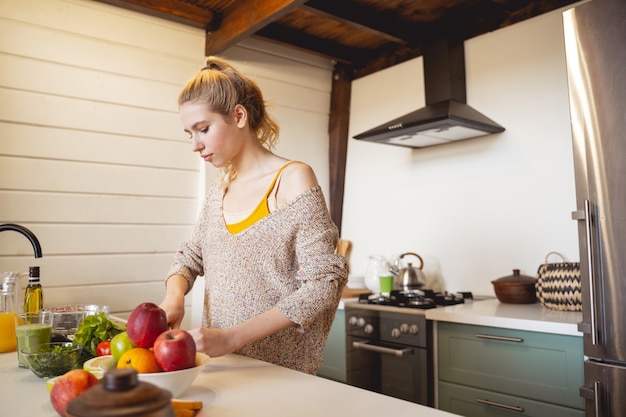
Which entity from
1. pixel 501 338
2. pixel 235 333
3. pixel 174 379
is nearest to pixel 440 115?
pixel 501 338

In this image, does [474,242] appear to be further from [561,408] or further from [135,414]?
[135,414]

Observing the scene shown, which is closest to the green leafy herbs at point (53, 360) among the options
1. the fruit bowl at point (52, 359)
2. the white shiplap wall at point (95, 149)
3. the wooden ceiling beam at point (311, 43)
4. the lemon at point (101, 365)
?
the fruit bowl at point (52, 359)

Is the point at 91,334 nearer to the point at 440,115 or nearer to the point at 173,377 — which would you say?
the point at 173,377

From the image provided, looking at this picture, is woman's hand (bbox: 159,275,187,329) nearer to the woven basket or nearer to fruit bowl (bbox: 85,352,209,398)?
fruit bowl (bbox: 85,352,209,398)

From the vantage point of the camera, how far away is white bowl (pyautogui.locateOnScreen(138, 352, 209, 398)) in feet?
2.85

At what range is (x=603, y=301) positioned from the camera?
1653 mm

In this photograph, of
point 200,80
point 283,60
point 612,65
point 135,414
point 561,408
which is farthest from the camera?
point 283,60

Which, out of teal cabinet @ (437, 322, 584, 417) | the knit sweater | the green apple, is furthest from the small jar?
teal cabinet @ (437, 322, 584, 417)

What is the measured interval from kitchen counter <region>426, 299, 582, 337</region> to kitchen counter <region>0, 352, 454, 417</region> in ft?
3.88

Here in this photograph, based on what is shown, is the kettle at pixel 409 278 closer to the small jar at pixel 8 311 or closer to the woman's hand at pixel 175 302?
the woman's hand at pixel 175 302

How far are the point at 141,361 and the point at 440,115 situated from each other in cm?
196

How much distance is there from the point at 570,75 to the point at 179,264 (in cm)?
140

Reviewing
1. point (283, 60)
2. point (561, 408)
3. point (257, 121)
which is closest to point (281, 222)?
point (257, 121)

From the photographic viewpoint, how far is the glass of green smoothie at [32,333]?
1.20 m
